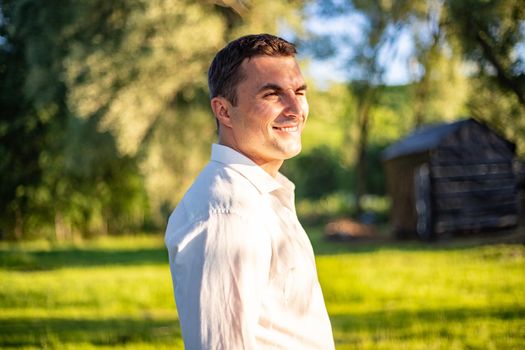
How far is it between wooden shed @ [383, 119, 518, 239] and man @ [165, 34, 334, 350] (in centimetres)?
1573

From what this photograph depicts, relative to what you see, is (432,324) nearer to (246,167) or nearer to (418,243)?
(246,167)

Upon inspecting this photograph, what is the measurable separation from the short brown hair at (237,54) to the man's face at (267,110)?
15 millimetres

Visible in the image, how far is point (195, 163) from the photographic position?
503 inches

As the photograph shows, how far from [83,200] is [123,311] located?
9.08 m

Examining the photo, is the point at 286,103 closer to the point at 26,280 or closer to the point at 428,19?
the point at 26,280

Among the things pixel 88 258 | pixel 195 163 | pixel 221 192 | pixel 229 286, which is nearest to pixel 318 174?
pixel 88 258

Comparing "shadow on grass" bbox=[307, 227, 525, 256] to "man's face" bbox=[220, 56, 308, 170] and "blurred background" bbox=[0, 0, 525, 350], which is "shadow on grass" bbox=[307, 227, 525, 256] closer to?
"blurred background" bbox=[0, 0, 525, 350]

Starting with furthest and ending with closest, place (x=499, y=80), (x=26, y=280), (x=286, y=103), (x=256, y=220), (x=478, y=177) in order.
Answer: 1. (x=478, y=177)
2. (x=26, y=280)
3. (x=499, y=80)
4. (x=286, y=103)
5. (x=256, y=220)

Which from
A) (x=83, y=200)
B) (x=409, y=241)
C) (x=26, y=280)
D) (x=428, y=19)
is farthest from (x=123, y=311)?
(x=409, y=241)

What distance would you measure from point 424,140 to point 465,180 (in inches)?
67.7

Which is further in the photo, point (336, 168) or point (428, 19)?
point (336, 168)

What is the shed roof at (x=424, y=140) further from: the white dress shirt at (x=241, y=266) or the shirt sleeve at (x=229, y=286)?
the shirt sleeve at (x=229, y=286)

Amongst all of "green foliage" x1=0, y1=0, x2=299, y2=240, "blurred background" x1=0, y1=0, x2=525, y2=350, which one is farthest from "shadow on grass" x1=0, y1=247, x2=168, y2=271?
"green foliage" x1=0, y1=0, x2=299, y2=240

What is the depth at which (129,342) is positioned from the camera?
5.36 meters
